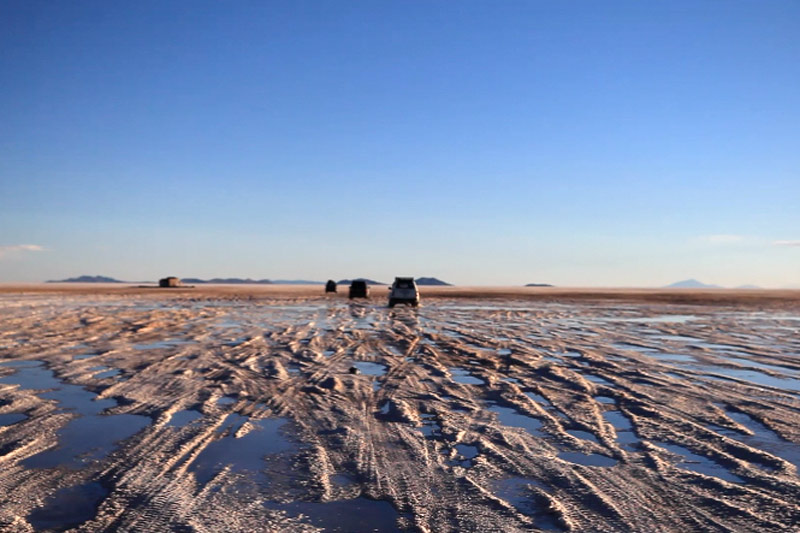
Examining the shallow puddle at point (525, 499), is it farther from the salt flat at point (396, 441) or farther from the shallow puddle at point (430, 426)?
the shallow puddle at point (430, 426)

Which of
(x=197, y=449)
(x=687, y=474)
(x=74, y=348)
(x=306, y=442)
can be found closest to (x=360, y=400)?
(x=306, y=442)

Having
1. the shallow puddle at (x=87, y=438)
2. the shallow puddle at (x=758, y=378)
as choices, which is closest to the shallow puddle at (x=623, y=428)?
the shallow puddle at (x=758, y=378)

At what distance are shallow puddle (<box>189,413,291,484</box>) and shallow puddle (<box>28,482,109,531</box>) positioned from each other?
83 centimetres

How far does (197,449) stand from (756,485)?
518 cm

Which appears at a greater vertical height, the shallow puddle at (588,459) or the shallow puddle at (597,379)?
the shallow puddle at (597,379)

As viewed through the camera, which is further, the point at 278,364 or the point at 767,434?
the point at 278,364

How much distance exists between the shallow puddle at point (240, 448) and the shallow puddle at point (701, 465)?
396 centimetres

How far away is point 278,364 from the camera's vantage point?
1348 centimetres

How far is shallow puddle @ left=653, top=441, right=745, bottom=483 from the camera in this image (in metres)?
5.99

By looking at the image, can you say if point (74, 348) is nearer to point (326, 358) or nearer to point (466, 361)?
point (326, 358)

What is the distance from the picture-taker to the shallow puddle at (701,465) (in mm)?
5988

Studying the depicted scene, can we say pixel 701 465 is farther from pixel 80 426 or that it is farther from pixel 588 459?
pixel 80 426

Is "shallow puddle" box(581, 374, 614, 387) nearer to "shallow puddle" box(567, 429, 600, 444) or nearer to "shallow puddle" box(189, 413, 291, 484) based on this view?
"shallow puddle" box(567, 429, 600, 444)

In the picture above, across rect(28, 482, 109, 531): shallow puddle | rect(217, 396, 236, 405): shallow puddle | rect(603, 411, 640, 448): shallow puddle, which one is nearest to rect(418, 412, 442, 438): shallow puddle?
rect(603, 411, 640, 448): shallow puddle
